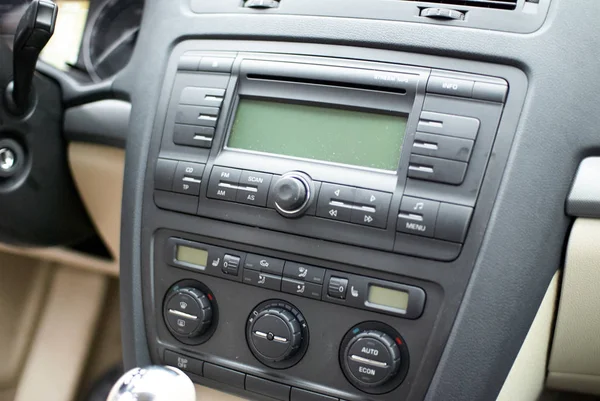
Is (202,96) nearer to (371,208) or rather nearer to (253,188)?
(253,188)

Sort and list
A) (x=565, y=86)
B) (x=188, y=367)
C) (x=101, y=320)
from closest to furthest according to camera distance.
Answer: (x=565, y=86)
(x=188, y=367)
(x=101, y=320)

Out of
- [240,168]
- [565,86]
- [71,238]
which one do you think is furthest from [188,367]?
[565,86]

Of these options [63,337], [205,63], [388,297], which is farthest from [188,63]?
[63,337]

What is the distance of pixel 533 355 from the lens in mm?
679

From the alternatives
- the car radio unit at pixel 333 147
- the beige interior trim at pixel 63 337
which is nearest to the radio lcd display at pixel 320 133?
the car radio unit at pixel 333 147

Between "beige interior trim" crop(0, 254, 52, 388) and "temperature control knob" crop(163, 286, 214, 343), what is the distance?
635 mm

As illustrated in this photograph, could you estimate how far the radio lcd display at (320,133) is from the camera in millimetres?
643

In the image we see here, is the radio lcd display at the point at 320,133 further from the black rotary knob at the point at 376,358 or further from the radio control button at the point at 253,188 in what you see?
the black rotary knob at the point at 376,358

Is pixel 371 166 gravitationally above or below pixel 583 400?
above

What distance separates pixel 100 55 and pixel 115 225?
251mm

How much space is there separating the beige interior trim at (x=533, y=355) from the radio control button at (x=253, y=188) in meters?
0.29

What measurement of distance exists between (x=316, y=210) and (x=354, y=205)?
0.13ft

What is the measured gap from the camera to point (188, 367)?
2.40 feet

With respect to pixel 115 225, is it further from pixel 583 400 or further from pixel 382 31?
pixel 583 400
